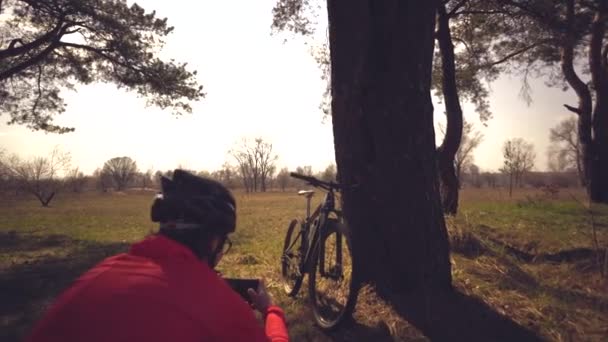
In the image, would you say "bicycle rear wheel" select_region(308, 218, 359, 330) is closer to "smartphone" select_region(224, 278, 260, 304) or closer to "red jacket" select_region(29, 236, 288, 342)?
"smartphone" select_region(224, 278, 260, 304)

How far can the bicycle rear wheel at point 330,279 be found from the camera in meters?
3.86

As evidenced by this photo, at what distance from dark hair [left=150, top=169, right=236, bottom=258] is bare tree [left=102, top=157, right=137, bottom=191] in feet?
329

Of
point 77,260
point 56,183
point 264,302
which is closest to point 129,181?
point 56,183

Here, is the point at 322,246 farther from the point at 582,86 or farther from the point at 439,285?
the point at 582,86

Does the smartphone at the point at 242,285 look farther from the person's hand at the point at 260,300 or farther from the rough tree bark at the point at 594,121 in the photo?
the rough tree bark at the point at 594,121

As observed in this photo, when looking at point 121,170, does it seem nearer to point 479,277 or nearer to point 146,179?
point 146,179

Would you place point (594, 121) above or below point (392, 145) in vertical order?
above

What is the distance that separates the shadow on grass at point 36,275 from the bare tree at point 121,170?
9085 centimetres

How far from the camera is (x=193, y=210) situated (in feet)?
5.24

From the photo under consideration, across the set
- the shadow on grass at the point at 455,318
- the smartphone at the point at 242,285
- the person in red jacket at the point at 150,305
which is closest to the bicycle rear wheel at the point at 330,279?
the shadow on grass at the point at 455,318

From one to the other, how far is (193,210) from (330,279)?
316 cm

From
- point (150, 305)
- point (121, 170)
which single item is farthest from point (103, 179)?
point (150, 305)

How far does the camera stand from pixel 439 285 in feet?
13.2

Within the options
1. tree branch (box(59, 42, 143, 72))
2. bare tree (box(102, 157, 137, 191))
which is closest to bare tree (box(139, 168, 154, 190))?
bare tree (box(102, 157, 137, 191))
